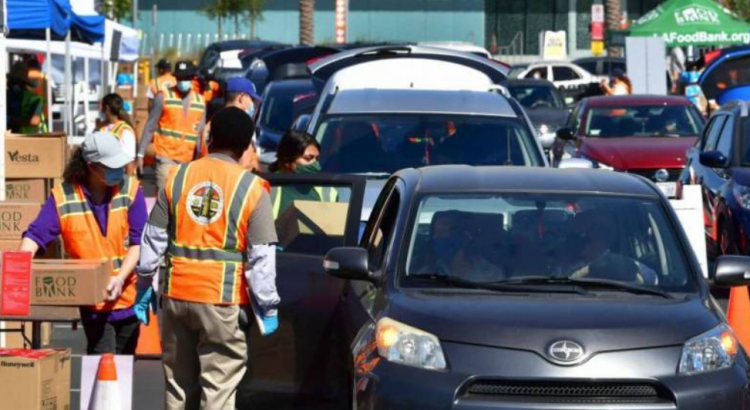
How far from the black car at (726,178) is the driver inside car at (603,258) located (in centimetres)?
680

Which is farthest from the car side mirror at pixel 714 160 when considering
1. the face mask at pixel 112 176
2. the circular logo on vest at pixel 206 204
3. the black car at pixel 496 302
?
the circular logo on vest at pixel 206 204

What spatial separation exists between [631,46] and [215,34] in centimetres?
3585

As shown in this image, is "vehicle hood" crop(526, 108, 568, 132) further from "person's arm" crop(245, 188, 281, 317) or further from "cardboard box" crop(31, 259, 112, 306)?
"person's arm" crop(245, 188, 281, 317)

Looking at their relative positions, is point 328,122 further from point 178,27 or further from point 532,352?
point 178,27

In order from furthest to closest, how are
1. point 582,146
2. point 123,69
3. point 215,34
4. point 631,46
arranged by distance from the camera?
point 215,34 → point 123,69 → point 631,46 → point 582,146

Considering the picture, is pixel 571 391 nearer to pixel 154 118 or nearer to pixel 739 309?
pixel 739 309

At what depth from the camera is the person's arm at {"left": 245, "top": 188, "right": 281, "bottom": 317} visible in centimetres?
739

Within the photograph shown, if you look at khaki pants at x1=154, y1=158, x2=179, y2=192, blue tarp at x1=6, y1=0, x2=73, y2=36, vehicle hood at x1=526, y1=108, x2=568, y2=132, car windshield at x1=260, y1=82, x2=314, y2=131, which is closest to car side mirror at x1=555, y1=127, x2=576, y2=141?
car windshield at x1=260, y1=82, x2=314, y2=131

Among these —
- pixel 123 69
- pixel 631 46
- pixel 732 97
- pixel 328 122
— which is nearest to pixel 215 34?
pixel 123 69

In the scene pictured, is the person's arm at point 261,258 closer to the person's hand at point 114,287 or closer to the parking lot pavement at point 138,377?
the person's hand at point 114,287

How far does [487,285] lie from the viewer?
7.35m

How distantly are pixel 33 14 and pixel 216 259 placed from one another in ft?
34.6

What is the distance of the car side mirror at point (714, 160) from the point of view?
15312 mm

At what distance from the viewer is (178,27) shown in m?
65.9
